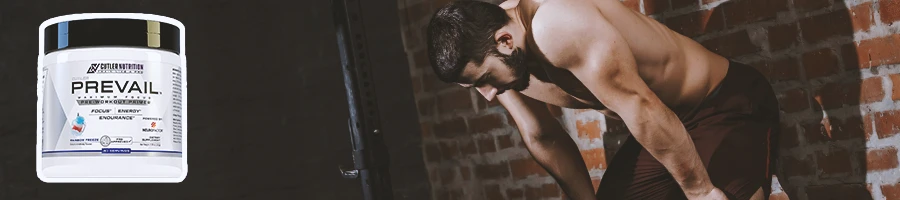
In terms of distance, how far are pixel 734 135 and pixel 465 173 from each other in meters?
0.40

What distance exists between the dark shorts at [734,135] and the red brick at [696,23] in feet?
0.14

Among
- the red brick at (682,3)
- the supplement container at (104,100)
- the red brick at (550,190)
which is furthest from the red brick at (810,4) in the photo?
the supplement container at (104,100)

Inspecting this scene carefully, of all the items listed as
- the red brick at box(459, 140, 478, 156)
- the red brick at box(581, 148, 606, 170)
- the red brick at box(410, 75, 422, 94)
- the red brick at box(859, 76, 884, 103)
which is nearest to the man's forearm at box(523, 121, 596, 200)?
the red brick at box(581, 148, 606, 170)

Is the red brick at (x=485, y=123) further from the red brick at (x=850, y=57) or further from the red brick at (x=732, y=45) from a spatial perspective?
the red brick at (x=850, y=57)

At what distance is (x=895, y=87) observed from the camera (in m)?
0.85

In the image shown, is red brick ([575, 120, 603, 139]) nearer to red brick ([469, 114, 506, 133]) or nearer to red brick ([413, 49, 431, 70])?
red brick ([469, 114, 506, 133])

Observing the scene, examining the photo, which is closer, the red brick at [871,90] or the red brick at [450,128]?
the red brick at [871,90]

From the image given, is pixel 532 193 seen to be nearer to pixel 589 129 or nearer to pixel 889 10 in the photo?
pixel 589 129

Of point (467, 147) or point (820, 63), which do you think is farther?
point (467, 147)

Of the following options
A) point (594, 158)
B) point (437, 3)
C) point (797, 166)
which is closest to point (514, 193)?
point (594, 158)

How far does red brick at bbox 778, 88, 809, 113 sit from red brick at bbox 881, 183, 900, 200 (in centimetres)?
10

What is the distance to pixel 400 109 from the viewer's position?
131 cm

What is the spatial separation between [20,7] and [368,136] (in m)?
0.41

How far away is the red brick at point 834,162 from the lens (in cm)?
89
